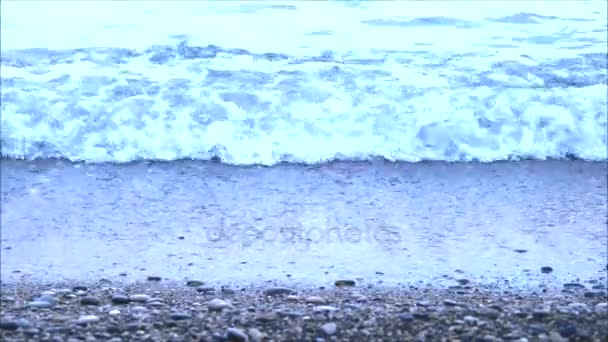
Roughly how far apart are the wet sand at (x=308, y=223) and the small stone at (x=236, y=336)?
0.69 meters

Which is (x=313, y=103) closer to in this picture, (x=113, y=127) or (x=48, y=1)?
(x=113, y=127)

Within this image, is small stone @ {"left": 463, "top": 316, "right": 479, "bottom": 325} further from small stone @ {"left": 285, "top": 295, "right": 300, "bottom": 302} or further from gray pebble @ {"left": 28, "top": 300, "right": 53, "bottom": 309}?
gray pebble @ {"left": 28, "top": 300, "right": 53, "bottom": 309}

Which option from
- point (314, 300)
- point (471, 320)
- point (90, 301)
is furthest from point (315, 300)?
point (90, 301)

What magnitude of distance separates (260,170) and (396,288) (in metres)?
1.66

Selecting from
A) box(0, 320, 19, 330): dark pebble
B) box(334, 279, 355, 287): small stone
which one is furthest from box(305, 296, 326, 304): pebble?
box(0, 320, 19, 330): dark pebble

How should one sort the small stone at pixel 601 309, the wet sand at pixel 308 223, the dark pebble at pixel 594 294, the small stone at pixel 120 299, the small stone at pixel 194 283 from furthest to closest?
the wet sand at pixel 308 223 → the small stone at pixel 194 283 → the dark pebble at pixel 594 294 → the small stone at pixel 120 299 → the small stone at pixel 601 309

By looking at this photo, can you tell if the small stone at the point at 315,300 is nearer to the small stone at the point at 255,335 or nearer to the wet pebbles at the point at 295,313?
the wet pebbles at the point at 295,313

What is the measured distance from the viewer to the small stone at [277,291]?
4.51m

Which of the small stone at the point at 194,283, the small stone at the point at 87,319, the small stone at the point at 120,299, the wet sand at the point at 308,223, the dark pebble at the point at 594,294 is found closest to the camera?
the small stone at the point at 87,319

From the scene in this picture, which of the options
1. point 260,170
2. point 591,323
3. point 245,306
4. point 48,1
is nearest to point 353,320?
point 245,306

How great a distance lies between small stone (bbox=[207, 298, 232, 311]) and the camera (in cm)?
427

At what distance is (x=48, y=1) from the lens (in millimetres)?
9516

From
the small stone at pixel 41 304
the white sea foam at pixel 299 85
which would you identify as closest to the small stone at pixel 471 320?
the small stone at pixel 41 304

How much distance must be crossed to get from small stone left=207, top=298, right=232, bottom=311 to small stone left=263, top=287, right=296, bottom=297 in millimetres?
218
